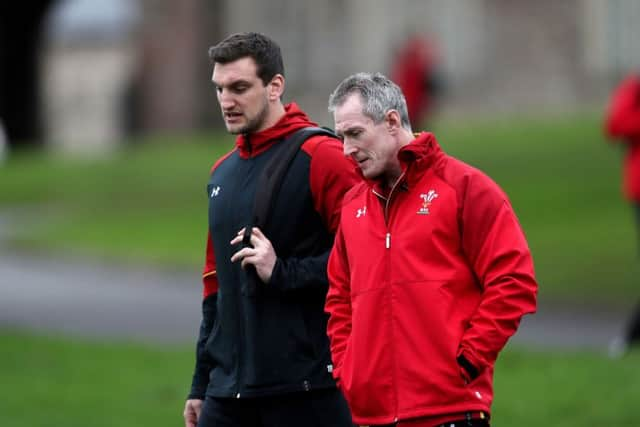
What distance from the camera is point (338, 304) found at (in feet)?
17.9

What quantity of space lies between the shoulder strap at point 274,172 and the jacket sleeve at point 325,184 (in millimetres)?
37

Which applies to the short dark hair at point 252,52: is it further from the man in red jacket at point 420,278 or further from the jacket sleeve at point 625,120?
Result: the jacket sleeve at point 625,120

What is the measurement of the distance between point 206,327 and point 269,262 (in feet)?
1.88

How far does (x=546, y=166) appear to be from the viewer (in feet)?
78.3

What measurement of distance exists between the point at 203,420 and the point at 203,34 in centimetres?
3212

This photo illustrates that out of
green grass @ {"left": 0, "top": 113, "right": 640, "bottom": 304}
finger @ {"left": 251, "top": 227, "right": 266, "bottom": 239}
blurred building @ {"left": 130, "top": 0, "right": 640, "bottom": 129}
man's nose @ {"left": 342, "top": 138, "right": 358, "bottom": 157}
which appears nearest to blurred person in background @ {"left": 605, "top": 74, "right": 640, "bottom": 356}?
green grass @ {"left": 0, "top": 113, "right": 640, "bottom": 304}

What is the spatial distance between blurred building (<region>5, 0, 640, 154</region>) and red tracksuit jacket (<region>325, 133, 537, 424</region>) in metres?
27.4

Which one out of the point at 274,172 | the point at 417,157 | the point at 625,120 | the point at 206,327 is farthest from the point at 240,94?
the point at 625,120

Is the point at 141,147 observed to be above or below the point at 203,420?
below

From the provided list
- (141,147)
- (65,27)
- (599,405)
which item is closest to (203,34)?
(141,147)

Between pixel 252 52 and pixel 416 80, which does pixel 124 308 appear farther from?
pixel 252 52

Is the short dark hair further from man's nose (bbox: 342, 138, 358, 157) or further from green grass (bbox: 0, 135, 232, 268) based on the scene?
green grass (bbox: 0, 135, 232, 268)

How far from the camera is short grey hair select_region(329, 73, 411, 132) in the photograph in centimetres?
531

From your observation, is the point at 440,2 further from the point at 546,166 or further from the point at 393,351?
the point at 393,351
